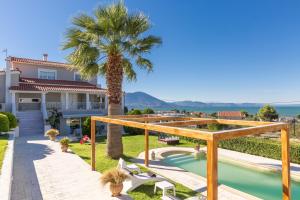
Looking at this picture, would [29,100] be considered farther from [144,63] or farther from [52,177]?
[52,177]

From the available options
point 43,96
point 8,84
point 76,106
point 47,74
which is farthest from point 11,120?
point 47,74

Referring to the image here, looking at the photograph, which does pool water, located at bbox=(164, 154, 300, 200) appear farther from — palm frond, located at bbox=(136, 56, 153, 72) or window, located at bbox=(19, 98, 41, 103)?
window, located at bbox=(19, 98, 41, 103)

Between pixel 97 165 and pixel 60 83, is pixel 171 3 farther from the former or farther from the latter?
pixel 60 83

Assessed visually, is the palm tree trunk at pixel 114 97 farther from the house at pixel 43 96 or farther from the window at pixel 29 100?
the window at pixel 29 100

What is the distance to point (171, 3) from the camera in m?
21.6

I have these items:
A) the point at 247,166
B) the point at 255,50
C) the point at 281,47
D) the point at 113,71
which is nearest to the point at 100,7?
the point at 113,71

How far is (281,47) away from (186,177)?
40.0m

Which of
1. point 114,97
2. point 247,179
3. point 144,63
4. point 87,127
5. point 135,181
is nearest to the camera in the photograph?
point 135,181

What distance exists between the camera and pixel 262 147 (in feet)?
59.2

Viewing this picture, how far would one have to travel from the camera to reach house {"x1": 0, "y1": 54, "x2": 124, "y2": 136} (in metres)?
25.2

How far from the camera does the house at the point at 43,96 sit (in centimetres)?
2520

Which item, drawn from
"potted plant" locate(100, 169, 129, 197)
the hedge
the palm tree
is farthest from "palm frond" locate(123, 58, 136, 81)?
A: the hedge

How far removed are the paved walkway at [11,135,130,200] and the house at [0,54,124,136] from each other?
10409 mm

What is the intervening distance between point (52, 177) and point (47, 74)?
79.4 ft
